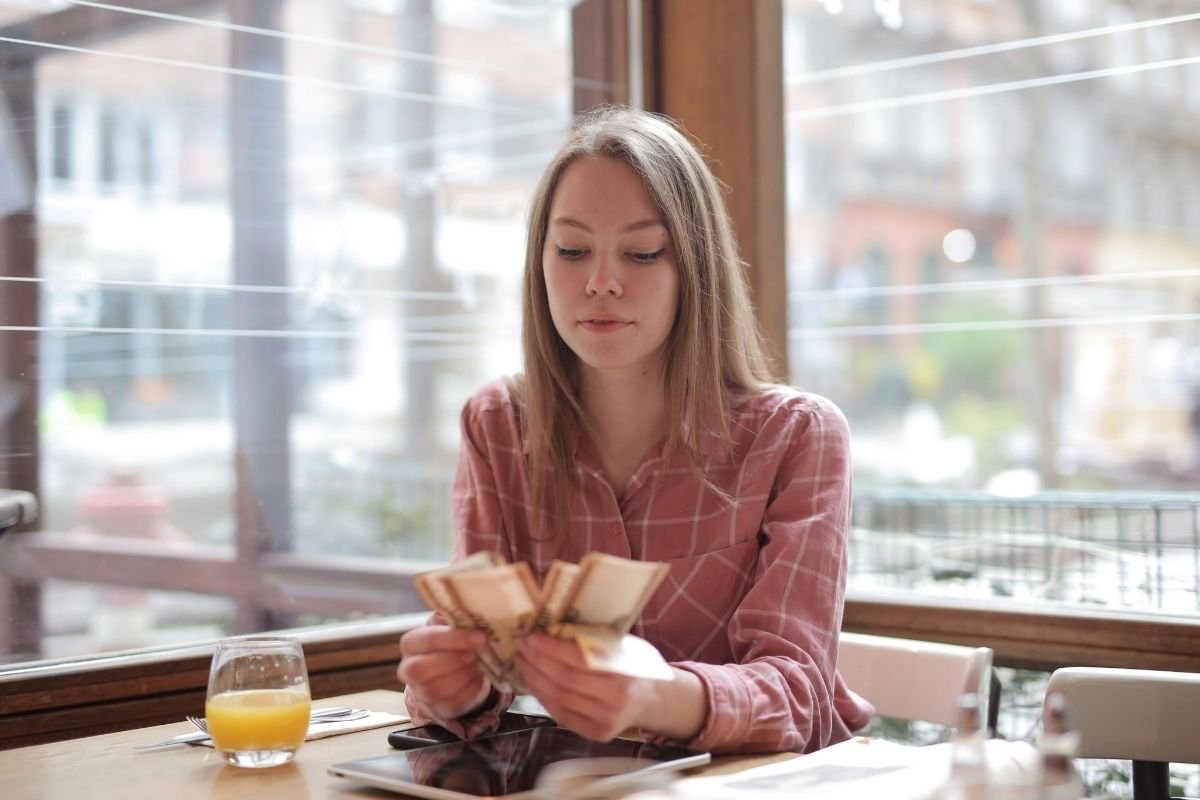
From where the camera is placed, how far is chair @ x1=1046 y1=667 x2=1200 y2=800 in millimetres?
1411

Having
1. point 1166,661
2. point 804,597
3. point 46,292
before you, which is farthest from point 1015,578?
point 46,292

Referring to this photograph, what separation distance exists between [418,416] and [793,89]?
94 cm

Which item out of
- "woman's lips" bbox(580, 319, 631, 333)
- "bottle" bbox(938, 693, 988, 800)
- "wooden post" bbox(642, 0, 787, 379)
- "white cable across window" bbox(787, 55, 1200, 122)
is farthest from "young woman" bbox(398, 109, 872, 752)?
"white cable across window" bbox(787, 55, 1200, 122)

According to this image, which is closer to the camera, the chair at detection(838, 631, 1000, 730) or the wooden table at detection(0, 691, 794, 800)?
the wooden table at detection(0, 691, 794, 800)

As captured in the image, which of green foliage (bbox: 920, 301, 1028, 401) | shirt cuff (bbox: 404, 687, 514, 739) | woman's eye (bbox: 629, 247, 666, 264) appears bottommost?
shirt cuff (bbox: 404, 687, 514, 739)

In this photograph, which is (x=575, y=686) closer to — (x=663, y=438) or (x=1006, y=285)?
(x=663, y=438)

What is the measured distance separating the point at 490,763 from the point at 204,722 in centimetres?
44

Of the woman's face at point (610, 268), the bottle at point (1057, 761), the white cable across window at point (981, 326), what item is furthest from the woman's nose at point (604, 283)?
the white cable across window at point (981, 326)

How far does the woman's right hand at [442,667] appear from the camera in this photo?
1.16m

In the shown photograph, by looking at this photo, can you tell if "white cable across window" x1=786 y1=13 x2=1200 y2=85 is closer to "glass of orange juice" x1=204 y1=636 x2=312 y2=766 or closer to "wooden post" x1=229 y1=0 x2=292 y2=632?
"wooden post" x1=229 y1=0 x2=292 y2=632

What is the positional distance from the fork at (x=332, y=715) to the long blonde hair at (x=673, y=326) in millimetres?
332

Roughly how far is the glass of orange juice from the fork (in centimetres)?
19

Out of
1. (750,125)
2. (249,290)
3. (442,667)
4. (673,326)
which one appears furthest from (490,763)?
(750,125)

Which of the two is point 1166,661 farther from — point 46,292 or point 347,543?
point 46,292
